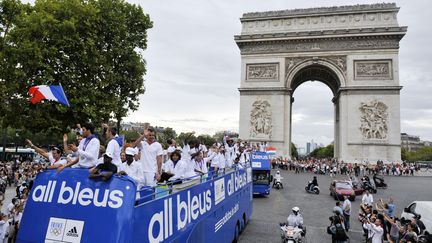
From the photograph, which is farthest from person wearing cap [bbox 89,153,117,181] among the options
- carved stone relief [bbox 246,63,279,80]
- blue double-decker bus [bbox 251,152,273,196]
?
carved stone relief [bbox 246,63,279,80]

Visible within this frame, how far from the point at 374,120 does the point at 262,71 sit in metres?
12.4

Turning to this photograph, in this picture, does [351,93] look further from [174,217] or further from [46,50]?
[174,217]

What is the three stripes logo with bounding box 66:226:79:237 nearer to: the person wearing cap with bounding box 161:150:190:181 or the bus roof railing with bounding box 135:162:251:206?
the bus roof railing with bounding box 135:162:251:206

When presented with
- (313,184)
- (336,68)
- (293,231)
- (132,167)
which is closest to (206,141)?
(336,68)

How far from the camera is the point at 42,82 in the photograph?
1579cm

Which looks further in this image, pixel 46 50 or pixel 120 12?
pixel 120 12

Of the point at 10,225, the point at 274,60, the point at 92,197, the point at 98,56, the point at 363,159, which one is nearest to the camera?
the point at 92,197

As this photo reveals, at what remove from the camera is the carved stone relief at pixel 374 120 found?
31312 millimetres

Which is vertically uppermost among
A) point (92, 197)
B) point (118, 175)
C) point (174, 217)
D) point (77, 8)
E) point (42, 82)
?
point (77, 8)

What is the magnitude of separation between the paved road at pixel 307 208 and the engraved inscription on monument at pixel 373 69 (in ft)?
39.2

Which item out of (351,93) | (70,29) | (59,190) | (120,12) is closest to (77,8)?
(70,29)

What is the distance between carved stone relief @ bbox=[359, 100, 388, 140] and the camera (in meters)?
31.3

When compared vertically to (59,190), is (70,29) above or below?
above

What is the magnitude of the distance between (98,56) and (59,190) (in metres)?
16.0
